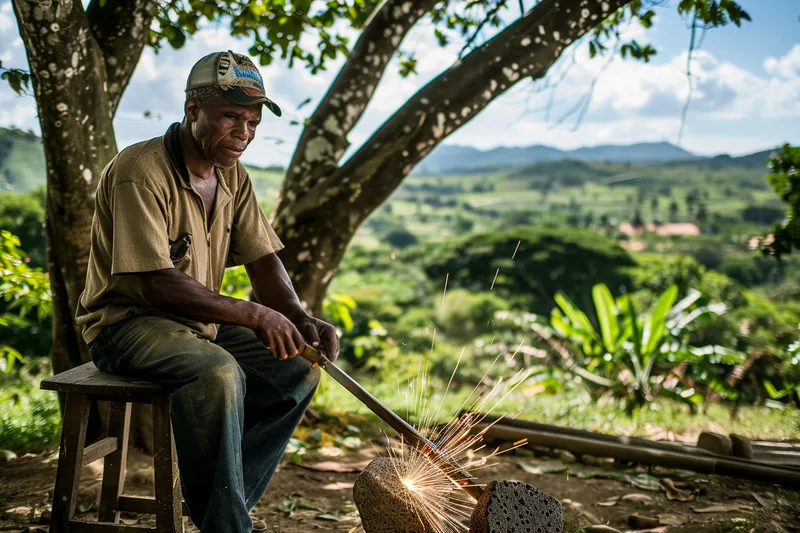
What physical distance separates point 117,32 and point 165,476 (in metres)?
2.41

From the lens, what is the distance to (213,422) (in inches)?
91.4

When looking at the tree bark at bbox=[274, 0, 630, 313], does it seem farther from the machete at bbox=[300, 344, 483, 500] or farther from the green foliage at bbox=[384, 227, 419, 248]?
the green foliage at bbox=[384, 227, 419, 248]

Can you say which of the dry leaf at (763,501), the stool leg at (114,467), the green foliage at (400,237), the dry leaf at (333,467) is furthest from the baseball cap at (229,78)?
the green foliage at (400,237)

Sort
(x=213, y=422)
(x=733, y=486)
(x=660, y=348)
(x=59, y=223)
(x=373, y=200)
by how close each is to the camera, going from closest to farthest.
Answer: (x=213, y=422), (x=59, y=223), (x=733, y=486), (x=373, y=200), (x=660, y=348)

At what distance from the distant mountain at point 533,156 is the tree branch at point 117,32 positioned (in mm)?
33327

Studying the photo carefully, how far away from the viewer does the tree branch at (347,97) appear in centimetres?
434

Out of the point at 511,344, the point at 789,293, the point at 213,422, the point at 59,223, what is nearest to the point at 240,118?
the point at 213,422

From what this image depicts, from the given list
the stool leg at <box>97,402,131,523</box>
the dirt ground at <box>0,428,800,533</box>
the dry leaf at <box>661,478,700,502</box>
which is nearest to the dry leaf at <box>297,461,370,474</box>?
the dirt ground at <box>0,428,800,533</box>

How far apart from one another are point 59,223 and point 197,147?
1293mm

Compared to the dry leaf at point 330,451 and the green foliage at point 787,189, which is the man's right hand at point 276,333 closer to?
the dry leaf at point 330,451

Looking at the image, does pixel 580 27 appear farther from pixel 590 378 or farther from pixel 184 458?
pixel 590 378

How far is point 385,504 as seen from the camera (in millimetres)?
2662

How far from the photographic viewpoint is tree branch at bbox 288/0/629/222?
13.4ft

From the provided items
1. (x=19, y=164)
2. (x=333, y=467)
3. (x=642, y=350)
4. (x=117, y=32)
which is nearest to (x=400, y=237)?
(x=19, y=164)
